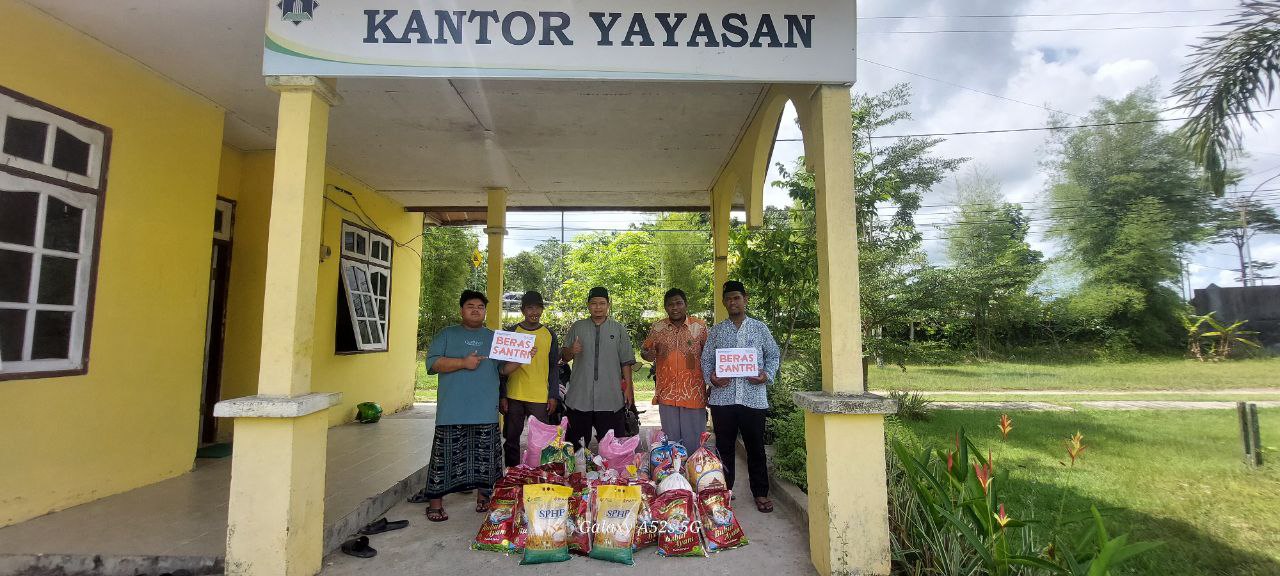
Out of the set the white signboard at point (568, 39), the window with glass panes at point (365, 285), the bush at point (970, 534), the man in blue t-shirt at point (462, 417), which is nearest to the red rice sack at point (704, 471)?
the bush at point (970, 534)

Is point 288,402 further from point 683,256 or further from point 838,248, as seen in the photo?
point 683,256

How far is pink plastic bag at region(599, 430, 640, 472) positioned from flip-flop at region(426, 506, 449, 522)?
117cm

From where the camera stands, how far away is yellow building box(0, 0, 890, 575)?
2.76 metres

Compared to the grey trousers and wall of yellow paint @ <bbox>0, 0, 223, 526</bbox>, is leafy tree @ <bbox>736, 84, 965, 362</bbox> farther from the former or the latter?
wall of yellow paint @ <bbox>0, 0, 223, 526</bbox>

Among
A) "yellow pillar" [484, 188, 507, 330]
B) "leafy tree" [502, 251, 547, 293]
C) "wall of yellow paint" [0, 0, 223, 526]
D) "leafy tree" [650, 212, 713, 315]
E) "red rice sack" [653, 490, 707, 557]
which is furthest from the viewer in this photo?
"leafy tree" [502, 251, 547, 293]

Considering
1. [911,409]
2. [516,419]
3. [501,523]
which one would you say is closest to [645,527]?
[501,523]

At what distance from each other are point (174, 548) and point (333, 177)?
431 centimetres

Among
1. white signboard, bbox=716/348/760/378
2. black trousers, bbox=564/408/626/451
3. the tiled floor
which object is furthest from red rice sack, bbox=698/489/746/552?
the tiled floor

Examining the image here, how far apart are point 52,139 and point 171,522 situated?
2.46 meters

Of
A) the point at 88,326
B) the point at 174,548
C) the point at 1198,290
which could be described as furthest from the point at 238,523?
the point at 1198,290

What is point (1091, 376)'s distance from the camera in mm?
15070

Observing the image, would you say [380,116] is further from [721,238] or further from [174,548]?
[721,238]

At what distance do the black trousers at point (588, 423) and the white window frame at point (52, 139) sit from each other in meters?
3.57

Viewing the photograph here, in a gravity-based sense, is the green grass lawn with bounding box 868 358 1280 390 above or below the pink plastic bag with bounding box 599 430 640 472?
below
